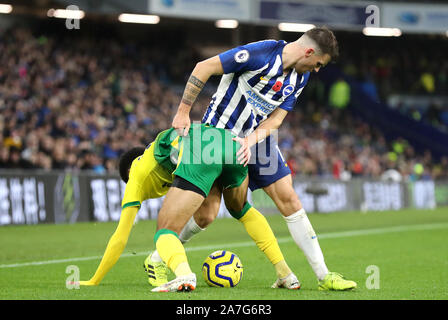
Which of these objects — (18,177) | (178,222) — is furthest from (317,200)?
(178,222)

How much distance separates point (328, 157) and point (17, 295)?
22.7 m

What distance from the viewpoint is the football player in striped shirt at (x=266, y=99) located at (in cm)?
570

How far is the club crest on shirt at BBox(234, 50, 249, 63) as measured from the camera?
570 centimetres

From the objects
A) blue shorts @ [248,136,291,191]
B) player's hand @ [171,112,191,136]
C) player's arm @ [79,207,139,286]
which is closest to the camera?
player's hand @ [171,112,191,136]

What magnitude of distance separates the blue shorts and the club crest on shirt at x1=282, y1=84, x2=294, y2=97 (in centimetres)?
45

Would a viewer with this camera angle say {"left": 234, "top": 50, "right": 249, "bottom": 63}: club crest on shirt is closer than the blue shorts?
Yes

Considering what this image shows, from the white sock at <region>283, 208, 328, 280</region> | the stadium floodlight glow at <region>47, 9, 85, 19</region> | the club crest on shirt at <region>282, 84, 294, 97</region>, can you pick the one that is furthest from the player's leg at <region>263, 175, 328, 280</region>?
the stadium floodlight glow at <region>47, 9, 85, 19</region>

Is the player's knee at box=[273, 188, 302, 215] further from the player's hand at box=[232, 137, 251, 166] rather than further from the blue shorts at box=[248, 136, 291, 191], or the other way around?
the player's hand at box=[232, 137, 251, 166]

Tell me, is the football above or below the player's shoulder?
below

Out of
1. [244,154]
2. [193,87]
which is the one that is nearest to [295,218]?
[244,154]

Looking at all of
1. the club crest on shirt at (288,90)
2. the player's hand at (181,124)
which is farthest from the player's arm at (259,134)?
the player's hand at (181,124)

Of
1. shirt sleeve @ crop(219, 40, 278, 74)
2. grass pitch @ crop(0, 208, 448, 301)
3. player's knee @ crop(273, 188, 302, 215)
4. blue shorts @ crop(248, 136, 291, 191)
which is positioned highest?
shirt sleeve @ crop(219, 40, 278, 74)

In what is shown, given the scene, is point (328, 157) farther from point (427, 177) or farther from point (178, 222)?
point (178, 222)

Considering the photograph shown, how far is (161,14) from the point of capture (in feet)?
83.0
